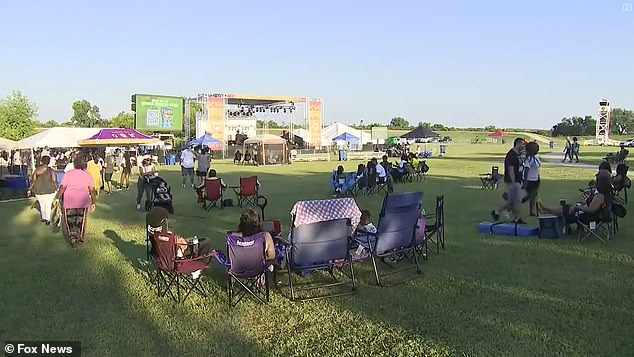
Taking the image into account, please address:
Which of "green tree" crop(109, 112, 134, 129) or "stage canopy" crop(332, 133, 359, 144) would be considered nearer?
"stage canopy" crop(332, 133, 359, 144)

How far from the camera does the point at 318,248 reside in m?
5.24

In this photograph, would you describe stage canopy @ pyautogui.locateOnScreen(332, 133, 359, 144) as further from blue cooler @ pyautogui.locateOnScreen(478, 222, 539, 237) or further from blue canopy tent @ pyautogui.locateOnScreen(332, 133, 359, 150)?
blue cooler @ pyautogui.locateOnScreen(478, 222, 539, 237)

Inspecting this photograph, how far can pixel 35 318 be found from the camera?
4.66 meters

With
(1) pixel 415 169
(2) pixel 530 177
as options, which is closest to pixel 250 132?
(1) pixel 415 169

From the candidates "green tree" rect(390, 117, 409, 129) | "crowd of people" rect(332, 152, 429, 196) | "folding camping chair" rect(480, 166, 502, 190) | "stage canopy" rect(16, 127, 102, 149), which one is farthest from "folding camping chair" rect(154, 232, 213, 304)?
"green tree" rect(390, 117, 409, 129)

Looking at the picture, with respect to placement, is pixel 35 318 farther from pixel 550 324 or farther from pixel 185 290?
pixel 550 324

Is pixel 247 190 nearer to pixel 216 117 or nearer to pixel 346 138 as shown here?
pixel 346 138

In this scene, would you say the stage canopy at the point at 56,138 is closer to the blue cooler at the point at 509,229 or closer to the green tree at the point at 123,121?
the blue cooler at the point at 509,229

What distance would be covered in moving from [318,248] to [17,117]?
5388 centimetres

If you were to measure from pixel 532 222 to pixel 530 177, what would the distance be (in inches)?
33.2

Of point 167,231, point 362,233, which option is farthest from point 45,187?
point 362,233

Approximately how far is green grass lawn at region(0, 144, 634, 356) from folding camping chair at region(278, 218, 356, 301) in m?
0.32

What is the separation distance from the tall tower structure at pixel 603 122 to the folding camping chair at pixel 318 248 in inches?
2499

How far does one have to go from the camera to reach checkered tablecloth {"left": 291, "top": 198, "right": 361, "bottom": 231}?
578 centimetres
